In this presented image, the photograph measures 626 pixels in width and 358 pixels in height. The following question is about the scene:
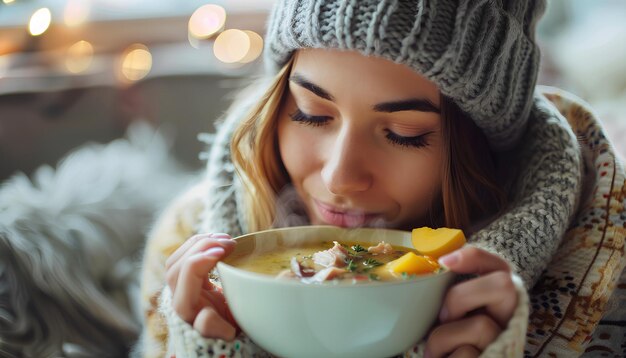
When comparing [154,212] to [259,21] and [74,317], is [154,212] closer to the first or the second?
[74,317]

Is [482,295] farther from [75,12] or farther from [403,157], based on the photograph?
[75,12]

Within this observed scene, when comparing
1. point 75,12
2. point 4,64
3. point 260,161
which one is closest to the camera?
point 260,161

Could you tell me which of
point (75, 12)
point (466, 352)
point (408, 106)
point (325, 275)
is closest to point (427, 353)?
point (466, 352)

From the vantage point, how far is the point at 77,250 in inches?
39.4

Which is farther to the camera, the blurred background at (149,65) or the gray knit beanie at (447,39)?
the blurred background at (149,65)

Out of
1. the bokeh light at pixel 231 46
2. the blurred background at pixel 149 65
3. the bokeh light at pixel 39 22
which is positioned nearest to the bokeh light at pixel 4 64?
the blurred background at pixel 149 65

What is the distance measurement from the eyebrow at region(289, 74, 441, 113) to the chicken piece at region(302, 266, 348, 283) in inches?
8.1

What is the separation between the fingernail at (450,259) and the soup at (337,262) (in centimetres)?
2

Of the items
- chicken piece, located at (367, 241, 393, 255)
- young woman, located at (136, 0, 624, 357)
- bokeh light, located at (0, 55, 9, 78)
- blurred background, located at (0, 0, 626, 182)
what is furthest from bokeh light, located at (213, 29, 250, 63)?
chicken piece, located at (367, 241, 393, 255)

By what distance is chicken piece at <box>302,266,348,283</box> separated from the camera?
1.82 ft

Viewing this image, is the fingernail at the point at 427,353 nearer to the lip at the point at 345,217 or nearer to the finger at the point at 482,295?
the finger at the point at 482,295

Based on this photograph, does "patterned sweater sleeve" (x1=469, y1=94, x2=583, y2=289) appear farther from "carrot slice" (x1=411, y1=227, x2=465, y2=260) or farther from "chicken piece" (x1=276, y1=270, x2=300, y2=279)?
"chicken piece" (x1=276, y1=270, x2=300, y2=279)

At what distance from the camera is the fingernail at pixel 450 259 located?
1.82 feet

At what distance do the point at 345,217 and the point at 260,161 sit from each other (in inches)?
6.8
